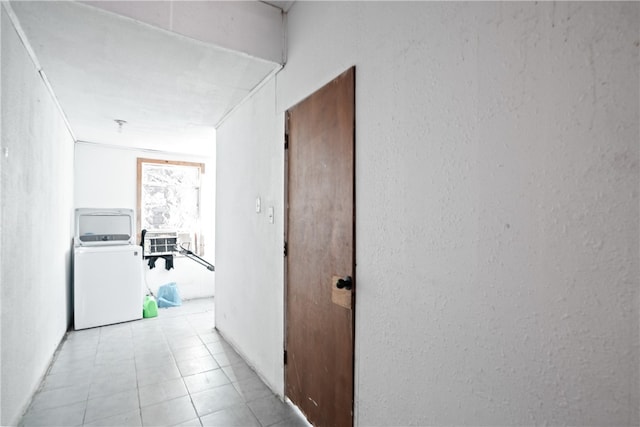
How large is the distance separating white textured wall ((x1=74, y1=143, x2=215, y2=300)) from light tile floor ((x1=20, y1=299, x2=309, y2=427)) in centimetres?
147

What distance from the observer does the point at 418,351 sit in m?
1.19

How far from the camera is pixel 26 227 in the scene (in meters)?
2.03

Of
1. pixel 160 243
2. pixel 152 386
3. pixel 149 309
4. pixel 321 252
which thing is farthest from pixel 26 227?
pixel 160 243

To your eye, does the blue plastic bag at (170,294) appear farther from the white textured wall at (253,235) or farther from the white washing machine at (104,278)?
the white textured wall at (253,235)

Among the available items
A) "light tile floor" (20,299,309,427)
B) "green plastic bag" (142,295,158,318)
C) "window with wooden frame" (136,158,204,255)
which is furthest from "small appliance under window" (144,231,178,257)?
"light tile floor" (20,299,309,427)

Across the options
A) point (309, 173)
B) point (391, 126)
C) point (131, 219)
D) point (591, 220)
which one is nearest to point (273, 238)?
point (309, 173)

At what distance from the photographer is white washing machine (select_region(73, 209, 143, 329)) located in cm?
366

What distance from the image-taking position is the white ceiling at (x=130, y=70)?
1732 millimetres

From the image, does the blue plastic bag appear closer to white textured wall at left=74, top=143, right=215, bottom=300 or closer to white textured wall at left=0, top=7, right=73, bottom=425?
white textured wall at left=74, top=143, right=215, bottom=300

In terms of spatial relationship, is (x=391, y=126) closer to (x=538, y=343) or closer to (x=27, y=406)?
(x=538, y=343)

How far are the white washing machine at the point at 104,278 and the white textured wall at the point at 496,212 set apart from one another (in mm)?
3540

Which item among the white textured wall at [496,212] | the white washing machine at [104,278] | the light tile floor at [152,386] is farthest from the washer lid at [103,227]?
the white textured wall at [496,212]

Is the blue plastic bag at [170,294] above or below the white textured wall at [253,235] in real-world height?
below

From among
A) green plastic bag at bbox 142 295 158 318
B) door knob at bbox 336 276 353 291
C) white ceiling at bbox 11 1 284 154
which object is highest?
white ceiling at bbox 11 1 284 154
